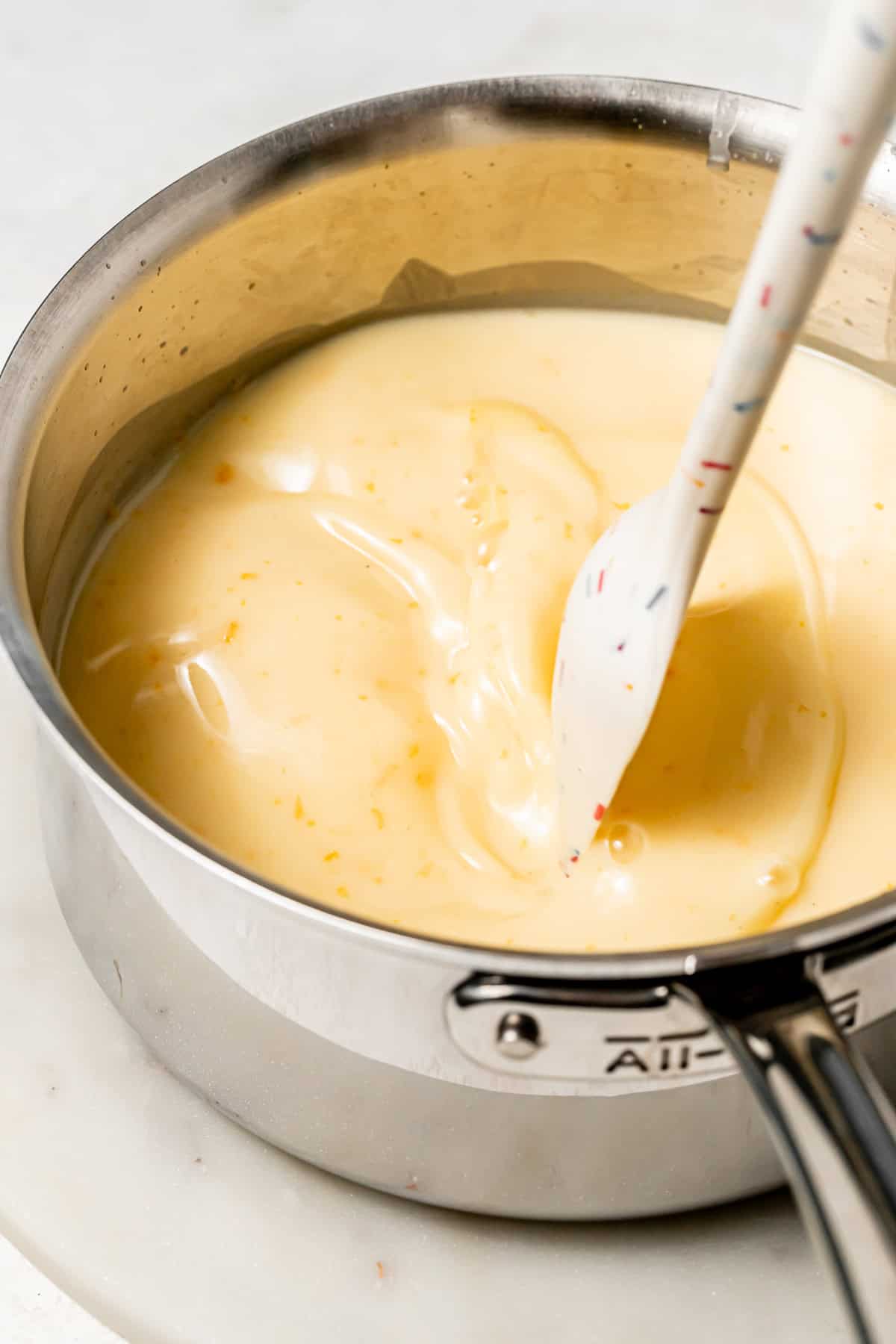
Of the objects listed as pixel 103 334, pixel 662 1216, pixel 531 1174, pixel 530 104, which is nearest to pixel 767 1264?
pixel 662 1216

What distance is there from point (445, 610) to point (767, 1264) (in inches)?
18.1

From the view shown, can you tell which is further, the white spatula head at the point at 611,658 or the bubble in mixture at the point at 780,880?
the bubble in mixture at the point at 780,880

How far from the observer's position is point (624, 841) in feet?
3.19

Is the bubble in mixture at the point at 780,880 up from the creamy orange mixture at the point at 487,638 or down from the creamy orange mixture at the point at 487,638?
down

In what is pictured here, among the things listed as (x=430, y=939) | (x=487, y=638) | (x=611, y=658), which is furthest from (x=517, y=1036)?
(x=487, y=638)

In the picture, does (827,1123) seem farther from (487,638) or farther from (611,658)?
(487,638)

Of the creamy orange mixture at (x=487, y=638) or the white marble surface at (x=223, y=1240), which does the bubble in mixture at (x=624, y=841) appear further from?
the white marble surface at (x=223, y=1240)

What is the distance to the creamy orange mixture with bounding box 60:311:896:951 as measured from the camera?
0.97 metres

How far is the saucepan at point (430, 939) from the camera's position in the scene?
686mm

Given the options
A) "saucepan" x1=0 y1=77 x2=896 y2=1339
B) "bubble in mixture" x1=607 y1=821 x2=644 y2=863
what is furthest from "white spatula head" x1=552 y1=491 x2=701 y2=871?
"saucepan" x1=0 y1=77 x2=896 y2=1339

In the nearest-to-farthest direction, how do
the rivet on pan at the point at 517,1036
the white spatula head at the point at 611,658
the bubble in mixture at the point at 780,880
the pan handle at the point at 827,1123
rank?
the pan handle at the point at 827,1123 → the rivet on pan at the point at 517,1036 → the white spatula head at the point at 611,658 → the bubble in mixture at the point at 780,880

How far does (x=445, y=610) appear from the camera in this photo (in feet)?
3.64

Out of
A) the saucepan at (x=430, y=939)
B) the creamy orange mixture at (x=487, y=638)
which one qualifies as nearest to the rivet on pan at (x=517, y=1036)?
the saucepan at (x=430, y=939)

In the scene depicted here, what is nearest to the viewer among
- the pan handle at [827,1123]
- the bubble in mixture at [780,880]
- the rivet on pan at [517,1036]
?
the pan handle at [827,1123]
